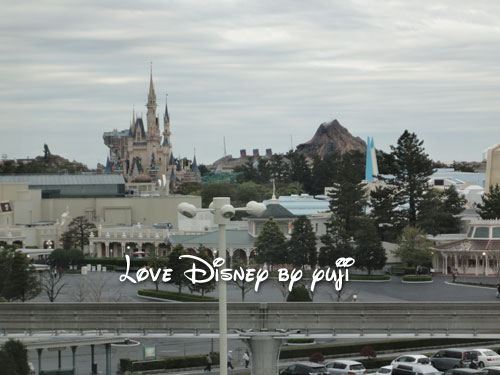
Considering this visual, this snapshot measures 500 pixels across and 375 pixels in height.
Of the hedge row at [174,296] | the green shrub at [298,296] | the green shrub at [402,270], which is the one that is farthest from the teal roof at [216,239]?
the green shrub at [298,296]

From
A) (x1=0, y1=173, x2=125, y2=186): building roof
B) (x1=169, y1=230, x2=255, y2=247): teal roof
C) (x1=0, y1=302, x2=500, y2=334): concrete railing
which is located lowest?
(x1=169, y1=230, x2=255, y2=247): teal roof

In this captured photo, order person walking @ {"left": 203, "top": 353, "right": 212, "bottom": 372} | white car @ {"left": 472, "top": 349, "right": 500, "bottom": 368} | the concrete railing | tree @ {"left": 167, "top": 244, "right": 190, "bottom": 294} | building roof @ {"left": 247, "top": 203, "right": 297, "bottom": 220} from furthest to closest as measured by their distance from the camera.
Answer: building roof @ {"left": 247, "top": 203, "right": 297, "bottom": 220}
tree @ {"left": 167, "top": 244, "right": 190, "bottom": 294}
person walking @ {"left": 203, "top": 353, "right": 212, "bottom": 372}
white car @ {"left": 472, "top": 349, "right": 500, "bottom": 368}
the concrete railing

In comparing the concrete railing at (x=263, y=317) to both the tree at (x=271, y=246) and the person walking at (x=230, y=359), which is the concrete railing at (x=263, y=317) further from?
the tree at (x=271, y=246)

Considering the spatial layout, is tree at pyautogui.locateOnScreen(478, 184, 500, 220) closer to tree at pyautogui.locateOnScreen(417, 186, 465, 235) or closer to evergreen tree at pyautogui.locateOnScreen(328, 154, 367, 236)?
tree at pyautogui.locateOnScreen(417, 186, 465, 235)

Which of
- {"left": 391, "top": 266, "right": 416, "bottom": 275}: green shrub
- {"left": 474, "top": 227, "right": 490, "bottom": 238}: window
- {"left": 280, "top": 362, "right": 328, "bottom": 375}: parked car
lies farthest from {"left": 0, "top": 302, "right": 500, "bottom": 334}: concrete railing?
{"left": 474, "top": 227, "right": 490, "bottom": 238}: window

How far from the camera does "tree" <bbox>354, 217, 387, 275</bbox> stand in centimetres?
8956

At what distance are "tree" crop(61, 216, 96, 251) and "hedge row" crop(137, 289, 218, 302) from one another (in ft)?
132

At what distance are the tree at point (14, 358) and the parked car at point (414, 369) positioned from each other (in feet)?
45.9

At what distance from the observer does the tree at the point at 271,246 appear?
92.8 meters

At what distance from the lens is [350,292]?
255 feet

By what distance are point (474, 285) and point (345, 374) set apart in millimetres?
38187

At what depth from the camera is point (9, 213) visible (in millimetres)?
130375

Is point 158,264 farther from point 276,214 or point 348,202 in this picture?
point 276,214

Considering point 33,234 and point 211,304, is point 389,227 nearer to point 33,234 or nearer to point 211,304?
point 33,234
